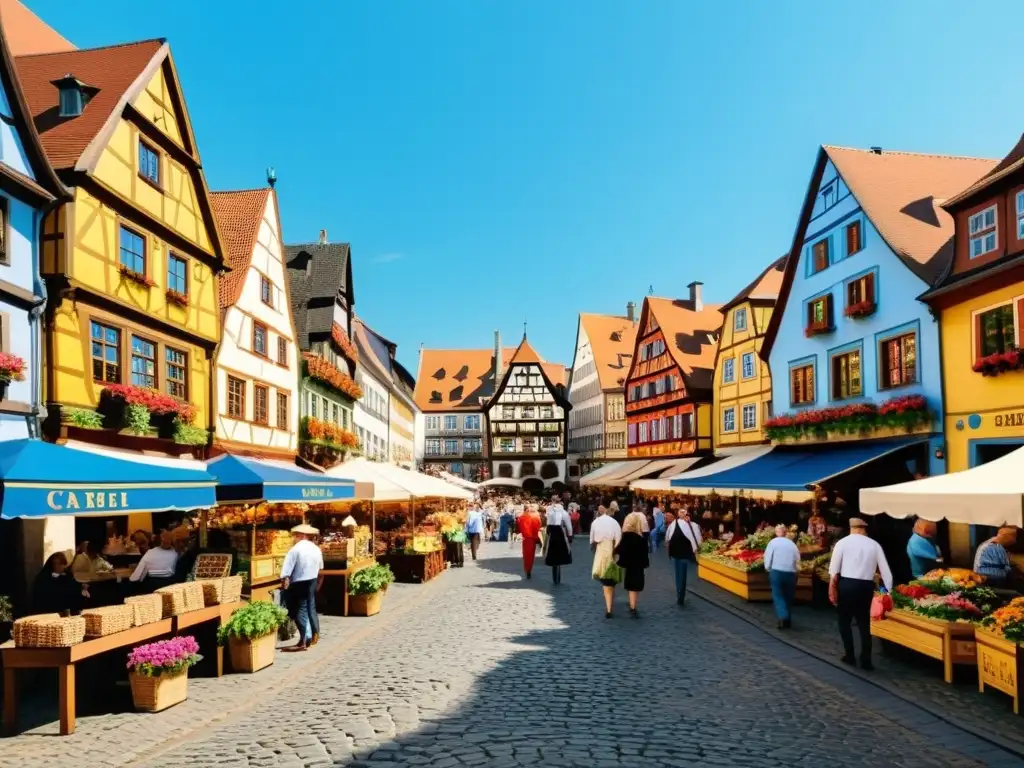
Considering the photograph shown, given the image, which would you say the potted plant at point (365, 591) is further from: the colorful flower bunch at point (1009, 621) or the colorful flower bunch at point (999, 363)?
the colorful flower bunch at point (999, 363)

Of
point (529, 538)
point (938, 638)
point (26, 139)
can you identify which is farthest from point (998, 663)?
point (26, 139)

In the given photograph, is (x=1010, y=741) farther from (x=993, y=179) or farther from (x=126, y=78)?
(x=126, y=78)

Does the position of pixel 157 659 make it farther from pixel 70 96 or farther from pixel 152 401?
pixel 70 96

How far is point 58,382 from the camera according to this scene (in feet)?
50.5

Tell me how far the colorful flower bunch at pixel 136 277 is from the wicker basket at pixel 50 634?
10.8 metres

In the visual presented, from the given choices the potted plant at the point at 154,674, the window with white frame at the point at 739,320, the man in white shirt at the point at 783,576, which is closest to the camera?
the potted plant at the point at 154,674

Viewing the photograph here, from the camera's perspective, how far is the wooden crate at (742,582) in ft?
53.9

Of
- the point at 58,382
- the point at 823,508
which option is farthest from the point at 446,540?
the point at 58,382

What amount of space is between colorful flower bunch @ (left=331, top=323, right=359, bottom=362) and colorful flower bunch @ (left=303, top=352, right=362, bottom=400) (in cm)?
90

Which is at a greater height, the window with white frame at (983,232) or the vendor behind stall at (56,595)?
the window with white frame at (983,232)

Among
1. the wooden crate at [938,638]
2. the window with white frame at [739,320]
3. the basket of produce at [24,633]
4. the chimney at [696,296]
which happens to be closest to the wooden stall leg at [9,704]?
the basket of produce at [24,633]

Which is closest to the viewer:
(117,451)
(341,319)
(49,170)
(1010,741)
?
(1010,741)

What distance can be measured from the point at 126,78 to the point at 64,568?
11917mm

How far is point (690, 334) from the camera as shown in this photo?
150ft
